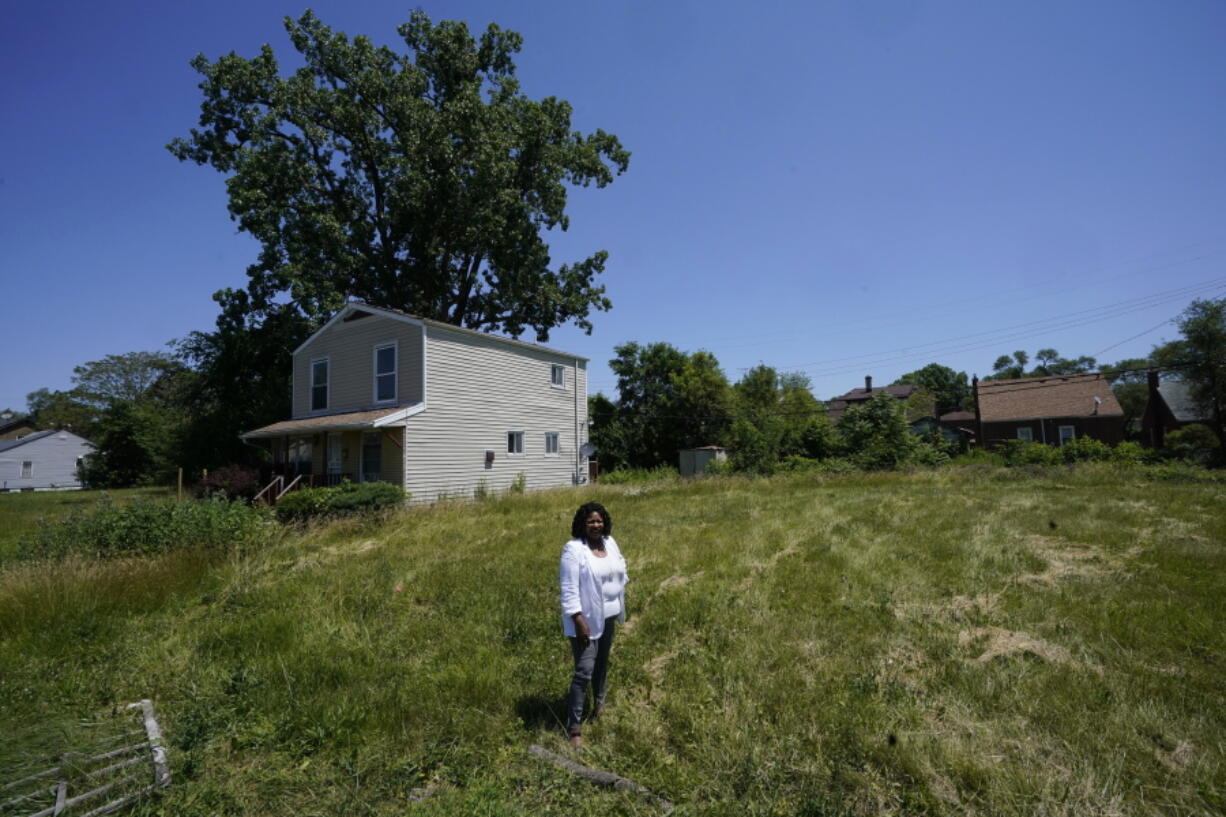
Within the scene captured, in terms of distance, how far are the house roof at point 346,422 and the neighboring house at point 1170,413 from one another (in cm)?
3815

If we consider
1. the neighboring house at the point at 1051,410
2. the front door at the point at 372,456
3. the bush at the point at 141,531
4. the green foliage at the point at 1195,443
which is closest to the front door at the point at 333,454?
the front door at the point at 372,456

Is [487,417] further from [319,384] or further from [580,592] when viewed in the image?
[580,592]

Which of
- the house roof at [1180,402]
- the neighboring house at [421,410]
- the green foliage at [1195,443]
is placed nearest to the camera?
the neighboring house at [421,410]

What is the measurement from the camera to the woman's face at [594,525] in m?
4.25

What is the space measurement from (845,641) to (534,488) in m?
16.7

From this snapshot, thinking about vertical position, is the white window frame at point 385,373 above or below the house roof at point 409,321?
below

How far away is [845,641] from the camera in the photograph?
17.5 ft

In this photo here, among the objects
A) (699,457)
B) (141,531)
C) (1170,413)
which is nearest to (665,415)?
(699,457)

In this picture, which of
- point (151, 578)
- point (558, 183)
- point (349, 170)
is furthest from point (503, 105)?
point (151, 578)

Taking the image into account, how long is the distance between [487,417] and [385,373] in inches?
138

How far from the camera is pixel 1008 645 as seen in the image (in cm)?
514

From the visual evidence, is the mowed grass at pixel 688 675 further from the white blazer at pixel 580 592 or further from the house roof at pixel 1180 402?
the house roof at pixel 1180 402

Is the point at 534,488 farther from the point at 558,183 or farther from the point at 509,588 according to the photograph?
the point at 558,183

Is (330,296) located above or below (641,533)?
above
